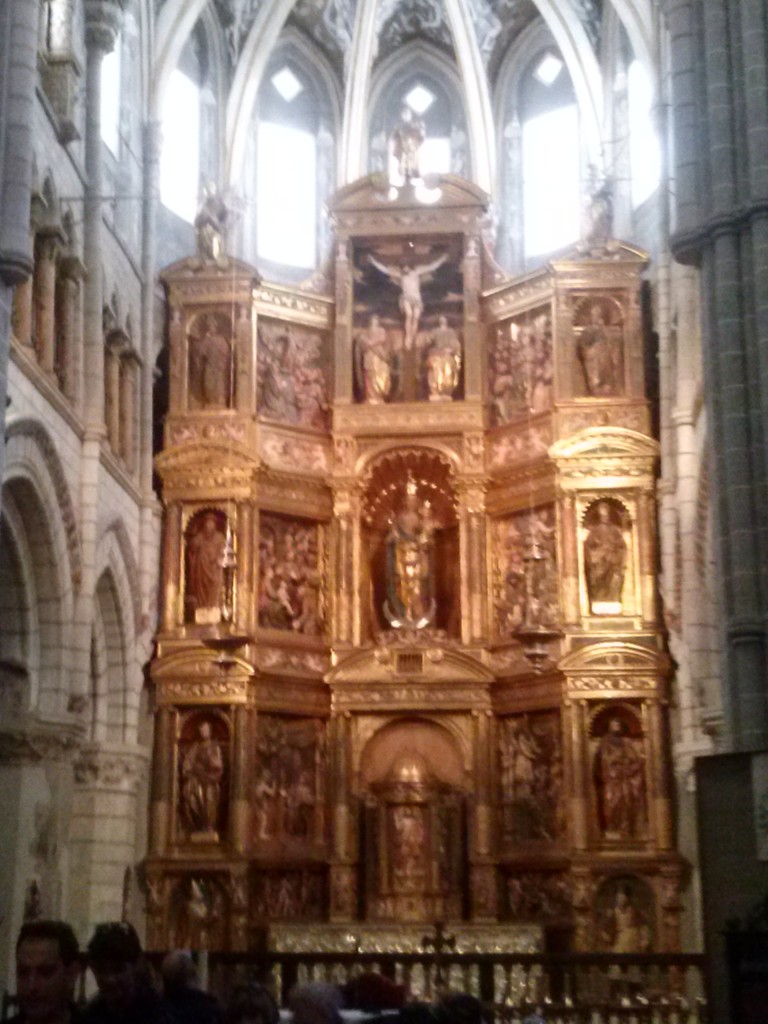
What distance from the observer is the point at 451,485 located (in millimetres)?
26500

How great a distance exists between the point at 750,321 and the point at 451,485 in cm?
1072

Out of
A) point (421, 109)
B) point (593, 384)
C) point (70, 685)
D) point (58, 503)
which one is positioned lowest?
point (70, 685)

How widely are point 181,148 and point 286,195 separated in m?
2.47

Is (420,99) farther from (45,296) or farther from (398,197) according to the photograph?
(45,296)

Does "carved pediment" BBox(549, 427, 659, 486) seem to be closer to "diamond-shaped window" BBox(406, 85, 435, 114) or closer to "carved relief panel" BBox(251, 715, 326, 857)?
"carved relief panel" BBox(251, 715, 326, 857)

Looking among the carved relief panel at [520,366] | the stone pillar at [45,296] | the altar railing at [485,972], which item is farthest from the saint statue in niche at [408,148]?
the altar railing at [485,972]

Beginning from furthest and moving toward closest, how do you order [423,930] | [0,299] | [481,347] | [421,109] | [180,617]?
[421,109]
[481,347]
[180,617]
[423,930]
[0,299]

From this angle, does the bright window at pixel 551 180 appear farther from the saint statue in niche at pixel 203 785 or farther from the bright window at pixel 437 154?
the saint statue in niche at pixel 203 785

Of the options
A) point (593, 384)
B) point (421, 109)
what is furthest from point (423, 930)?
point (421, 109)

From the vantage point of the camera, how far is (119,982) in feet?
17.4

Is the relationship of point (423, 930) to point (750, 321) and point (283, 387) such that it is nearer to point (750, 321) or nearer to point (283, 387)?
point (283, 387)

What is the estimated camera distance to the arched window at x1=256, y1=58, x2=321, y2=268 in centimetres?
3006

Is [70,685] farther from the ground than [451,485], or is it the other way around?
[451,485]

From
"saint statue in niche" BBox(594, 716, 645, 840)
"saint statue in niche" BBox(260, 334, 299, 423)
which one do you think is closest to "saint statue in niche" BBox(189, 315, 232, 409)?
"saint statue in niche" BBox(260, 334, 299, 423)
